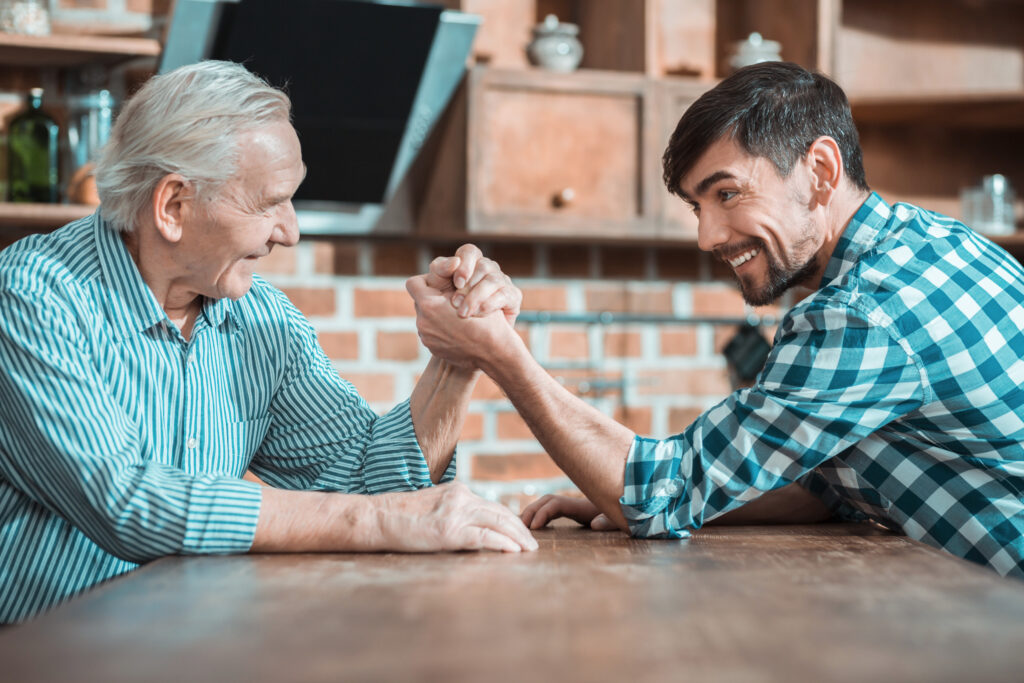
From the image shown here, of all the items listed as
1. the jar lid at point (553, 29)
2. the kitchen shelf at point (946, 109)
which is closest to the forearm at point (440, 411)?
the jar lid at point (553, 29)

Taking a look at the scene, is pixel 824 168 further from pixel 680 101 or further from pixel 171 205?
pixel 680 101

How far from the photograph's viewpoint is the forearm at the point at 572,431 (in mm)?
1296

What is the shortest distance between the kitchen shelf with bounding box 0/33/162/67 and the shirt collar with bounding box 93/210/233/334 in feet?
3.77

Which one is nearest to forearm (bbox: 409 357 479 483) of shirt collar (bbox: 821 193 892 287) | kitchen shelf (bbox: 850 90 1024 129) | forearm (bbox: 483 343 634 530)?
forearm (bbox: 483 343 634 530)

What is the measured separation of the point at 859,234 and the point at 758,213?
0.14 metres

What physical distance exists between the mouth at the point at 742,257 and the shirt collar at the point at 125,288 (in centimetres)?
79

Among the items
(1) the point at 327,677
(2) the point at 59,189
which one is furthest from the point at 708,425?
(2) the point at 59,189

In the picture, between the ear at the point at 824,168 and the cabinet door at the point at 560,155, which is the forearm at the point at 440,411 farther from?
the cabinet door at the point at 560,155

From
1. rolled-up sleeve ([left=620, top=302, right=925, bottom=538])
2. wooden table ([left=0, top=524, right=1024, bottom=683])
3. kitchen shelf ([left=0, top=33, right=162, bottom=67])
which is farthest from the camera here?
kitchen shelf ([left=0, top=33, right=162, bottom=67])

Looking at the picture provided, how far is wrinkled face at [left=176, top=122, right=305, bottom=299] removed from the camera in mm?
1348

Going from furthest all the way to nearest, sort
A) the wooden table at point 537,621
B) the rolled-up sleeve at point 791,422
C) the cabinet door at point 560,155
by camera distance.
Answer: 1. the cabinet door at point 560,155
2. the rolled-up sleeve at point 791,422
3. the wooden table at point 537,621

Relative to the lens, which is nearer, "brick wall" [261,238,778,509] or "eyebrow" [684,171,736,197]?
"eyebrow" [684,171,736,197]

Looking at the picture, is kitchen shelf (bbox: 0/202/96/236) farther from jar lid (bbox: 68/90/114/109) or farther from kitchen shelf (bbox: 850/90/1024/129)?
kitchen shelf (bbox: 850/90/1024/129)

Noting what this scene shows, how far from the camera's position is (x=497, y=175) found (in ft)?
8.24
